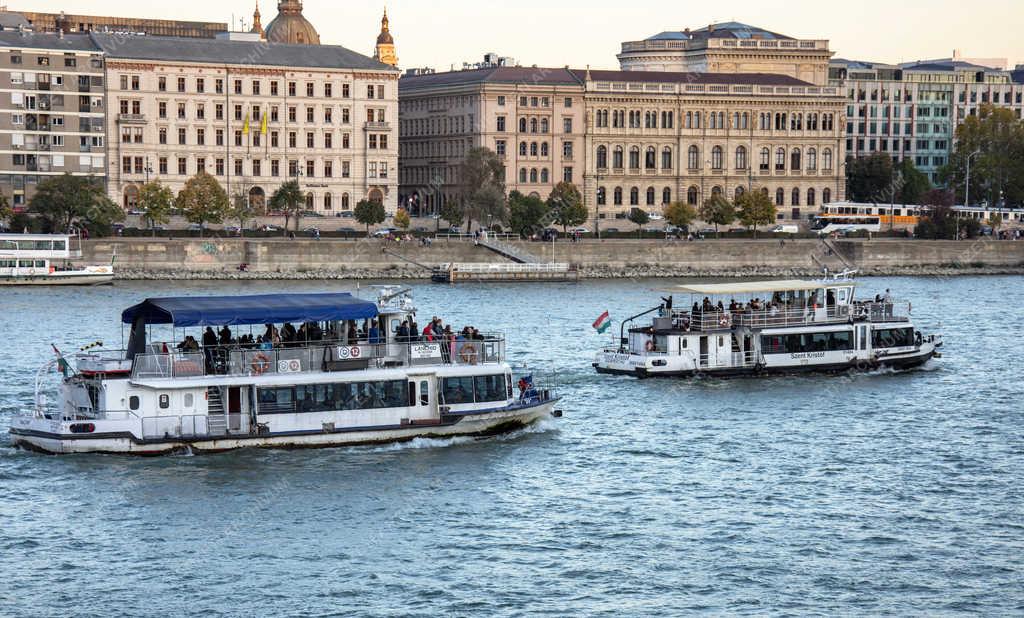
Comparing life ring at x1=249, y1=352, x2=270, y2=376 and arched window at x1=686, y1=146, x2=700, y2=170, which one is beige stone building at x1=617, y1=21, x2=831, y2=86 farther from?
life ring at x1=249, y1=352, x2=270, y2=376

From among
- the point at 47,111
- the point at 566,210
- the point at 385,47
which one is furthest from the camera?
the point at 385,47

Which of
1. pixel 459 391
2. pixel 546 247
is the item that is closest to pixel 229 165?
pixel 546 247

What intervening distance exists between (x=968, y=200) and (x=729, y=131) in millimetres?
24328

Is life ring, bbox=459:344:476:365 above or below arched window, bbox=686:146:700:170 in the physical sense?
below

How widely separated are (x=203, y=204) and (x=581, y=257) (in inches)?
990

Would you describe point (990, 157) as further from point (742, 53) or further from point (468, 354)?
point (468, 354)

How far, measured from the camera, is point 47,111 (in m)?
128

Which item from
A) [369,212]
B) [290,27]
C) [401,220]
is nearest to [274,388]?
[369,212]

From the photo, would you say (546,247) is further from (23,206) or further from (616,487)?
(616,487)

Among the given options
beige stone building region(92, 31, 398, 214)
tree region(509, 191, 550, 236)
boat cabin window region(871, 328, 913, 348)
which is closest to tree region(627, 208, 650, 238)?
tree region(509, 191, 550, 236)

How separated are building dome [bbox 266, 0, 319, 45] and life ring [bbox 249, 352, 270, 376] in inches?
5011

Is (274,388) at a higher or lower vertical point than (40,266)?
lower

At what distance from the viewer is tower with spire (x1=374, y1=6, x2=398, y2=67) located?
18812 cm

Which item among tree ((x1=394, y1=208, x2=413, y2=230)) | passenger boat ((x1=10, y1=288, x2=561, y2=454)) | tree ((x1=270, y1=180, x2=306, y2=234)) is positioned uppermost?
tree ((x1=270, y1=180, x2=306, y2=234))
